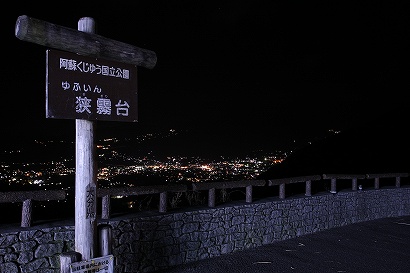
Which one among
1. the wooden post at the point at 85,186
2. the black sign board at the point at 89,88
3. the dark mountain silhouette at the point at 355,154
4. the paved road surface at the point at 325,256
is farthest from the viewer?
the dark mountain silhouette at the point at 355,154

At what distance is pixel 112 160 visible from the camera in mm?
42375

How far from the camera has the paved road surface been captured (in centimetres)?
698

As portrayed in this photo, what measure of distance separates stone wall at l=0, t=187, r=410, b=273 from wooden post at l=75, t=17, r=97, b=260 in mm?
592

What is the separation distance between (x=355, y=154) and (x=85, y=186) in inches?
1694

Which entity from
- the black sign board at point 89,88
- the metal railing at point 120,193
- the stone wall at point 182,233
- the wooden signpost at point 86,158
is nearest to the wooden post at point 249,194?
the metal railing at point 120,193

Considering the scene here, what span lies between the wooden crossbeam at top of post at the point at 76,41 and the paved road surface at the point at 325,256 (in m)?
4.10

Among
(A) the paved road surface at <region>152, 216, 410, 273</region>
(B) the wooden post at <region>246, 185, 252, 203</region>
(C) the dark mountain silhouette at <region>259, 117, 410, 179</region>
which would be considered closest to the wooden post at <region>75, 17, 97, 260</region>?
(A) the paved road surface at <region>152, 216, 410, 273</region>

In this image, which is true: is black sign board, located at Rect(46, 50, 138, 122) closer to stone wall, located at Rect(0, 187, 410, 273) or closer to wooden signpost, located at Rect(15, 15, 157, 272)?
wooden signpost, located at Rect(15, 15, 157, 272)

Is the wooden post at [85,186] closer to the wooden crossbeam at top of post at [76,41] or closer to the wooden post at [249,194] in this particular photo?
the wooden crossbeam at top of post at [76,41]

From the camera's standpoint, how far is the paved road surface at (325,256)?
6.98 m

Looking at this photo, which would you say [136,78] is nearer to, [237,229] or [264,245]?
[237,229]

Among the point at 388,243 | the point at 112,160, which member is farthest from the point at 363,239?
the point at 112,160

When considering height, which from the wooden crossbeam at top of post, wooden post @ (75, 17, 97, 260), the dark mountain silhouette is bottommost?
the dark mountain silhouette

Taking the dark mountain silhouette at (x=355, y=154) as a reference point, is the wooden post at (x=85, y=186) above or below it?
above
